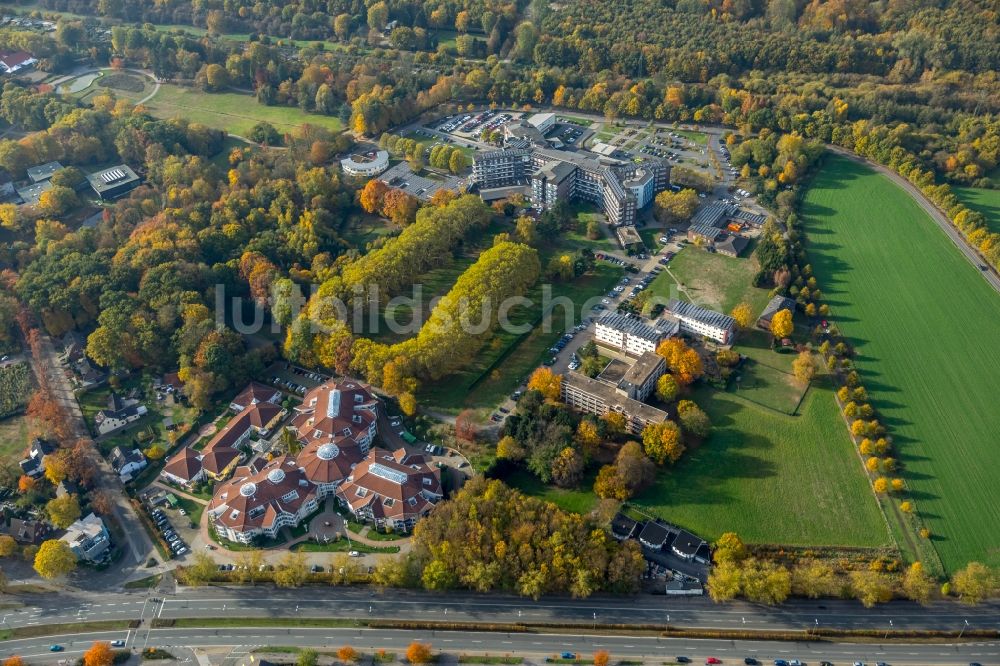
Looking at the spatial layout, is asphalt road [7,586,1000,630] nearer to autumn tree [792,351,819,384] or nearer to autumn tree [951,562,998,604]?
autumn tree [951,562,998,604]

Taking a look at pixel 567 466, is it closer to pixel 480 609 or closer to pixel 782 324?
pixel 480 609

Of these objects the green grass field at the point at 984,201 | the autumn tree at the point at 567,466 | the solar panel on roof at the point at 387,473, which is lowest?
the solar panel on roof at the point at 387,473

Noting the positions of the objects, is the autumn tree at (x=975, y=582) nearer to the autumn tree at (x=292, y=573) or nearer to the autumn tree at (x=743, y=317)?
the autumn tree at (x=743, y=317)

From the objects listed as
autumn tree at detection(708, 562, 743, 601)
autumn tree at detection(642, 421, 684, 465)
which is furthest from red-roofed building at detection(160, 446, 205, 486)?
autumn tree at detection(708, 562, 743, 601)

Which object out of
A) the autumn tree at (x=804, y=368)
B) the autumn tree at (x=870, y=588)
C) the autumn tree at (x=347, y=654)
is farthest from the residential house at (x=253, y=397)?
the autumn tree at (x=870, y=588)

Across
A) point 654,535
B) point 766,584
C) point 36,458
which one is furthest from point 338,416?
point 766,584

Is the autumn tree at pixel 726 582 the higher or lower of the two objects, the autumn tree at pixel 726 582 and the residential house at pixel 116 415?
the higher
